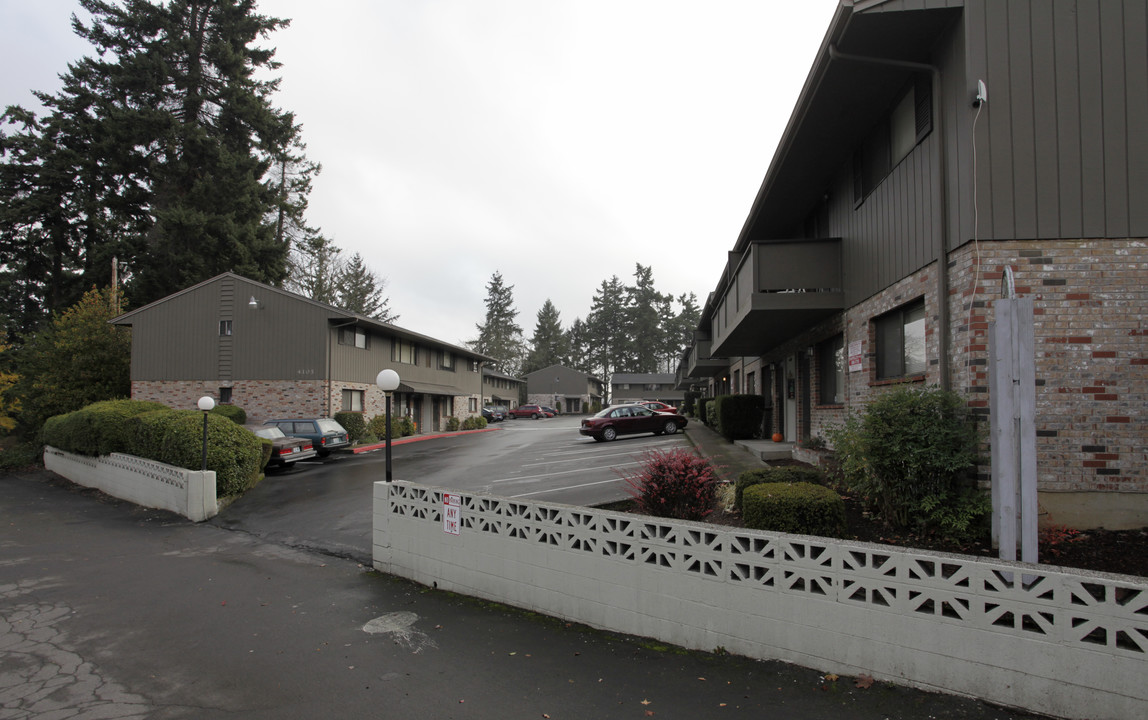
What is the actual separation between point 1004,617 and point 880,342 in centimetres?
547

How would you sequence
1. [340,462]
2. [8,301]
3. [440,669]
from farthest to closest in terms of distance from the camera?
[8,301] → [340,462] → [440,669]

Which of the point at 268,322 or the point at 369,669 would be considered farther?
the point at 268,322

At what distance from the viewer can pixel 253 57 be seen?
34656mm

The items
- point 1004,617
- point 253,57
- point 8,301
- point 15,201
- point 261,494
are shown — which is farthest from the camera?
point 8,301

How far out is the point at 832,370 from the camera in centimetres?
1090

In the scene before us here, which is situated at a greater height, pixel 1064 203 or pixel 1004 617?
pixel 1064 203

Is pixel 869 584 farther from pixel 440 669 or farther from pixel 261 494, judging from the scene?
pixel 261 494

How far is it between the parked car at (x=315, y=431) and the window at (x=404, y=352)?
9662 millimetres

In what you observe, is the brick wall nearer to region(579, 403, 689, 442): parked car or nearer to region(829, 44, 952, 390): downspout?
region(829, 44, 952, 390): downspout

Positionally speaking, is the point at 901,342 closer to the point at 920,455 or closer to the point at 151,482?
the point at 920,455

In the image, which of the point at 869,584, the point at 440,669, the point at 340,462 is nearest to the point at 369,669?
the point at 440,669

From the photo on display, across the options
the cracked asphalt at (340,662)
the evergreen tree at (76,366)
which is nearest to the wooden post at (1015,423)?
the cracked asphalt at (340,662)

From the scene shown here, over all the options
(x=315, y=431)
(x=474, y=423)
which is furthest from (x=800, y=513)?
(x=474, y=423)

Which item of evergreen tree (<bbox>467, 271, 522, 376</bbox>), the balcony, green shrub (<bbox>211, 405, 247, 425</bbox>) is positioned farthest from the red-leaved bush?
evergreen tree (<bbox>467, 271, 522, 376</bbox>)
